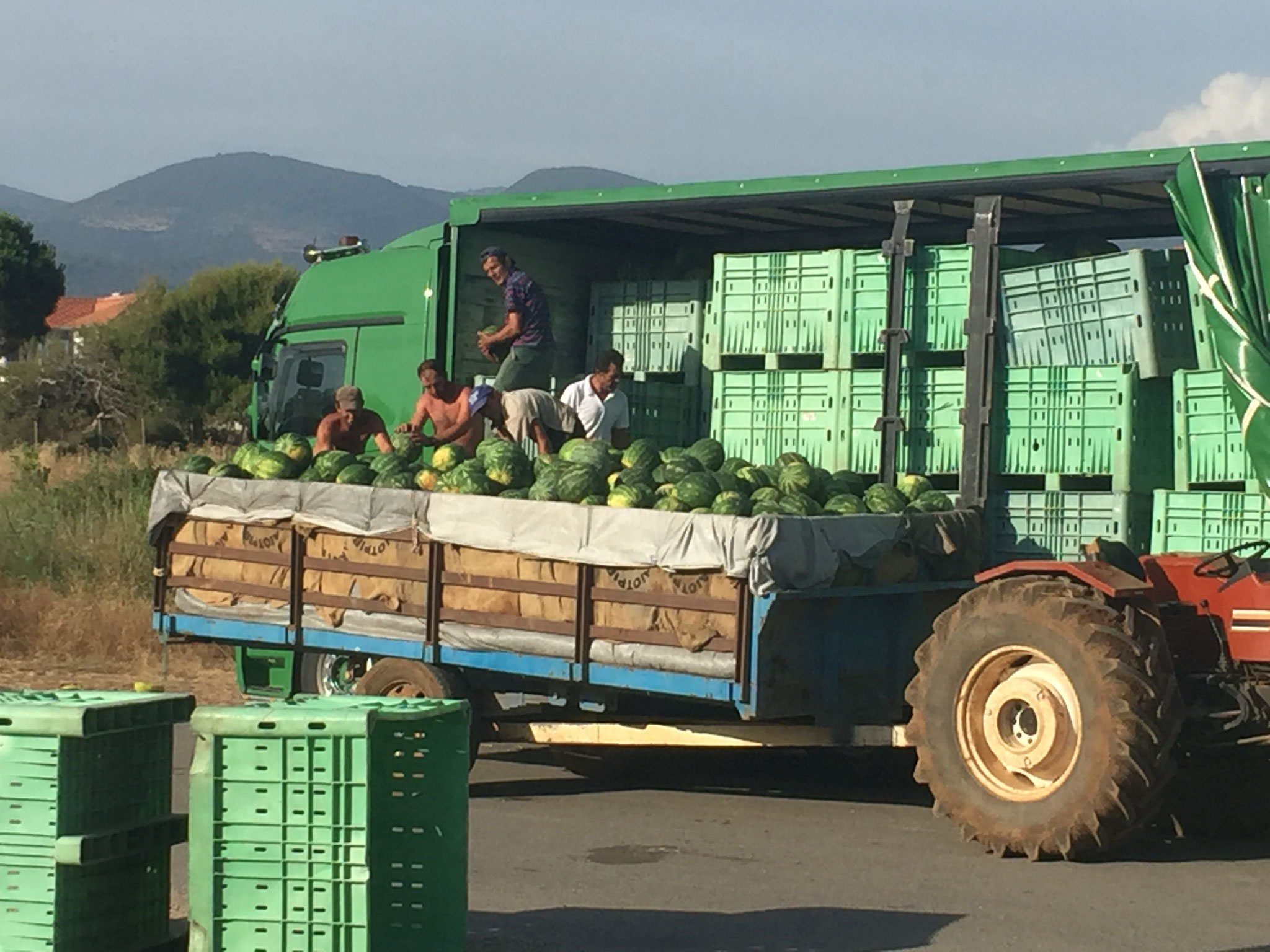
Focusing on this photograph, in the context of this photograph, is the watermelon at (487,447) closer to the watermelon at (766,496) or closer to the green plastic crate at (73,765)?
the watermelon at (766,496)

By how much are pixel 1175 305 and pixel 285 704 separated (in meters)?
5.57

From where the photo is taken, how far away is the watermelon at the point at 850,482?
32.3ft

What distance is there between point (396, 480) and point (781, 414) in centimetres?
230

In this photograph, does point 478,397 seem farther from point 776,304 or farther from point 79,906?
point 79,906

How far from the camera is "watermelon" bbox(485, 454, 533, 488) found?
10062 mm

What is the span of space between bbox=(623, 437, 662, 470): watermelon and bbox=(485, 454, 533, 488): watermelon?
54 centimetres

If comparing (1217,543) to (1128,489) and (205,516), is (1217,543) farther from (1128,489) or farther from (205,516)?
(205,516)

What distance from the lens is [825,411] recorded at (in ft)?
35.0

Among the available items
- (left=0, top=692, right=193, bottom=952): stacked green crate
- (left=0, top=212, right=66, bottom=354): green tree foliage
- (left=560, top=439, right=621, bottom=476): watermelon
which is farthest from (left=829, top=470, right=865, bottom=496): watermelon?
(left=0, top=212, right=66, bottom=354): green tree foliage

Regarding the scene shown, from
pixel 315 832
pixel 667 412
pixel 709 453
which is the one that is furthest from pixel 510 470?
pixel 315 832

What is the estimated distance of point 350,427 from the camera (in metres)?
11.8

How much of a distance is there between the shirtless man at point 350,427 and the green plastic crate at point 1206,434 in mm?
4883

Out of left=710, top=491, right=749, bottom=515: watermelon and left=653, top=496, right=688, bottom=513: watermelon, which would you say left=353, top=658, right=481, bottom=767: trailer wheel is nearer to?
left=653, top=496, right=688, bottom=513: watermelon

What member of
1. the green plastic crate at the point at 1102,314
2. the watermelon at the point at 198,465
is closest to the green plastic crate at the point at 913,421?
the green plastic crate at the point at 1102,314
